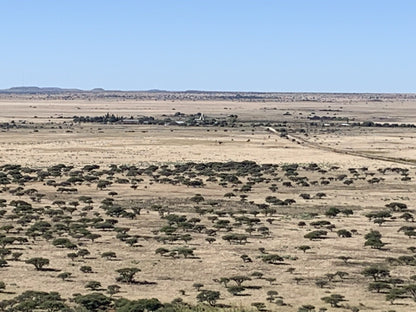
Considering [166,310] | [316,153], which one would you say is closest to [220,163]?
[316,153]

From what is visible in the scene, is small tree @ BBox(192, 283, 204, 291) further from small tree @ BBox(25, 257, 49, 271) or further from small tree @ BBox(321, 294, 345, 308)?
small tree @ BBox(25, 257, 49, 271)

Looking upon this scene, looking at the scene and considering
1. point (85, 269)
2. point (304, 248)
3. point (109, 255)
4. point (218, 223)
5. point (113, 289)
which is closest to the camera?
point (113, 289)

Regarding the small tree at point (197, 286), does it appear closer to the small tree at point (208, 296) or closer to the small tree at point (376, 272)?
the small tree at point (208, 296)

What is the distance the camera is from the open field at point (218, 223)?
37.3 m

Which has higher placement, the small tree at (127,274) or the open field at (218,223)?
the small tree at (127,274)

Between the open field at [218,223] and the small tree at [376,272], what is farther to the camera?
the small tree at [376,272]

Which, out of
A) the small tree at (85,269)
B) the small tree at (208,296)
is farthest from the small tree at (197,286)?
the small tree at (85,269)

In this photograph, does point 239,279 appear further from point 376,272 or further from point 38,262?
point 38,262

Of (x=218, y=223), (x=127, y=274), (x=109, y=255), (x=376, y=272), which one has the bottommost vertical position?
(x=218, y=223)

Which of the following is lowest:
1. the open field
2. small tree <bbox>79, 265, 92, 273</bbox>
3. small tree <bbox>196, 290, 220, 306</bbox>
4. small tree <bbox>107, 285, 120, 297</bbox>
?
the open field

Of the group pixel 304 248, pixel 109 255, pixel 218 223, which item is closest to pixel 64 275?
pixel 109 255

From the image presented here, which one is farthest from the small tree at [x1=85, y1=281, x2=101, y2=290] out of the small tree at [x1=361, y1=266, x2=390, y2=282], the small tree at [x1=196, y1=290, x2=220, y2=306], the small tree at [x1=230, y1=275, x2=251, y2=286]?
the small tree at [x1=361, y1=266, x2=390, y2=282]

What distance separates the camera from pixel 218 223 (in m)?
53.5

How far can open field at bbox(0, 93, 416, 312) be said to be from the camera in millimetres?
37281
